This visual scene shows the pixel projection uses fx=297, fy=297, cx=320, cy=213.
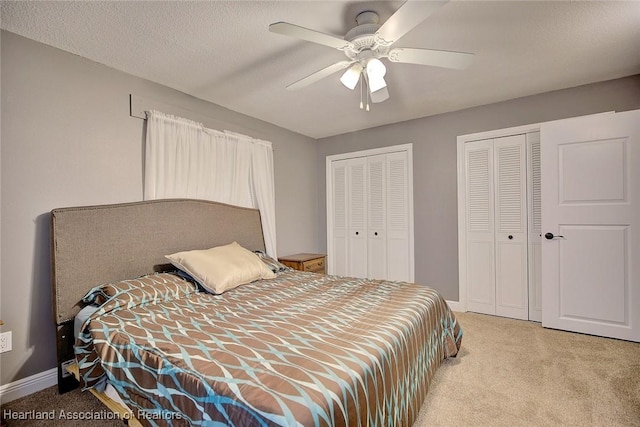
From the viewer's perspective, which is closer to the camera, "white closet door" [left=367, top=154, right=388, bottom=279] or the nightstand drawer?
the nightstand drawer

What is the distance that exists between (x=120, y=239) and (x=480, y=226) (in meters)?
3.59

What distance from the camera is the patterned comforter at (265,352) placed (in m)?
1.02

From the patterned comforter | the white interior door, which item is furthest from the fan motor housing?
the white interior door

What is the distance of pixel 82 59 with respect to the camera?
227 cm

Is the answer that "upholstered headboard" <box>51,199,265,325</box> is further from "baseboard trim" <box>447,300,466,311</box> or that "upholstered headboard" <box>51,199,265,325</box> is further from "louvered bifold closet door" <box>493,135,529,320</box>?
"louvered bifold closet door" <box>493,135,529,320</box>

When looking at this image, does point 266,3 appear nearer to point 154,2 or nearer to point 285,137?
point 154,2

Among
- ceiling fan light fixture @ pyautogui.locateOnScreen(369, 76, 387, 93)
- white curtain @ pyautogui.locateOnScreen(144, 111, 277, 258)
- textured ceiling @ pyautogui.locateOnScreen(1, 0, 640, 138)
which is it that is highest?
textured ceiling @ pyautogui.locateOnScreen(1, 0, 640, 138)

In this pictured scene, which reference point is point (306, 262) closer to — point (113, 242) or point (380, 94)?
point (113, 242)

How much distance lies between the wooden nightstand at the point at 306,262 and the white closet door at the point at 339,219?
54 centimetres

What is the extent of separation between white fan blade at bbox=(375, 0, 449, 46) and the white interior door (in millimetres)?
2273

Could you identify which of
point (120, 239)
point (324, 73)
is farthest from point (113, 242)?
point (324, 73)

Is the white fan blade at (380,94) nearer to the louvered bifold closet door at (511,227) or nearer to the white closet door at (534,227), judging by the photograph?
the louvered bifold closet door at (511,227)

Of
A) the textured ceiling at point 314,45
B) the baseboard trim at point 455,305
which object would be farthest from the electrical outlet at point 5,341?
the baseboard trim at point 455,305

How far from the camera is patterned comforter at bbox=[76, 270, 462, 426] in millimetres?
1024
